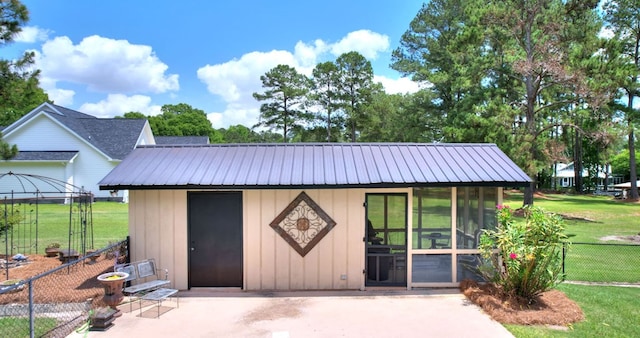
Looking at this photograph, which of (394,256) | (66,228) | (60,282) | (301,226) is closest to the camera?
(301,226)

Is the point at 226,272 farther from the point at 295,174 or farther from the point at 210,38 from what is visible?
the point at 210,38

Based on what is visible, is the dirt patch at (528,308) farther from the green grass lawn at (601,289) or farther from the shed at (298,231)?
the shed at (298,231)

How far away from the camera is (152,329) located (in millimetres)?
5914

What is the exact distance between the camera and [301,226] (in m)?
7.81

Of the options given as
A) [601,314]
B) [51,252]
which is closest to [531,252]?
[601,314]

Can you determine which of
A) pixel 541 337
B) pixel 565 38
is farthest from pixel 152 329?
pixel 565 38

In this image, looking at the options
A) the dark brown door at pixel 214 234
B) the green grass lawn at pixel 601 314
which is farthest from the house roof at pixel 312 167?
the green grass lawn at pixel 601 314

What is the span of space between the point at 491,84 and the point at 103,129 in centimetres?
2672

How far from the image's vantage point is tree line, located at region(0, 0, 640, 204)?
1736 cm

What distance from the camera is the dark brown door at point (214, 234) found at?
7844mm

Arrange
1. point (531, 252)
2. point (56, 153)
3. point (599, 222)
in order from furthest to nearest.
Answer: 1. point (56, 153)
2. point (599, 222)
3. point (531, 252)

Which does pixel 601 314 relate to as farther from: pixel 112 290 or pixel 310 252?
pixel 112 290

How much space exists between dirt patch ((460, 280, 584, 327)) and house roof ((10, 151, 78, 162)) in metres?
24.3

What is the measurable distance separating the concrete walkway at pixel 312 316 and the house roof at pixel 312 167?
7.06ft
